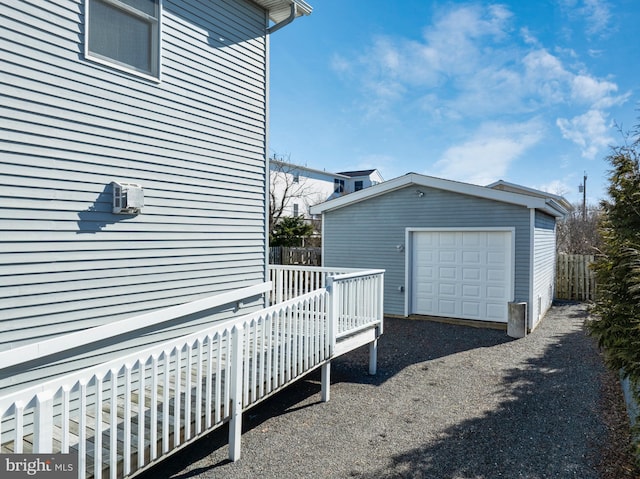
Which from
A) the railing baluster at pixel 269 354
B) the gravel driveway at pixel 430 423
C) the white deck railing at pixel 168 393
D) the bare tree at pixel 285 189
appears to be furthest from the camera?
the bare tree at pixel 285 189

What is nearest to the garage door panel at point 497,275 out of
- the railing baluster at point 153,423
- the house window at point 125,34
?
the house window at point 125,34

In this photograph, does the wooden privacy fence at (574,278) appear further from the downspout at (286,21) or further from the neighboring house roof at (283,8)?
the downspout at (286,21)

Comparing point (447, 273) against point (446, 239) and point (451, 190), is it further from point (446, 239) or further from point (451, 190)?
point (451, 190)

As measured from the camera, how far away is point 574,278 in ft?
42.5

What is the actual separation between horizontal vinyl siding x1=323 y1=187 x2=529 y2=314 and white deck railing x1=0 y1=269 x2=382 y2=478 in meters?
4.67

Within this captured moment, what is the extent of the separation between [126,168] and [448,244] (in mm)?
7660

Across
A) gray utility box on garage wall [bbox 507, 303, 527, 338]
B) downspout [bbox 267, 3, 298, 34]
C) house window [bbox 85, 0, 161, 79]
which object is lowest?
gray utility box on garage wall [bbox 507, 303, 527, 338]

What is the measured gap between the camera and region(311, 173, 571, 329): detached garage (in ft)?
29.0

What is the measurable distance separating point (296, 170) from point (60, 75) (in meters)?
21.2

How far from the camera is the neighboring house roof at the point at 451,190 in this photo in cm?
867

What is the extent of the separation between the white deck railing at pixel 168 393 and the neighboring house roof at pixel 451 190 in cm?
477

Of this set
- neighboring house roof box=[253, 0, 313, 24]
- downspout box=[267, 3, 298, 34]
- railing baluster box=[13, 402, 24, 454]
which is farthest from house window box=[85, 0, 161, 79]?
railing baluster box=[13, 402, 24, 454]

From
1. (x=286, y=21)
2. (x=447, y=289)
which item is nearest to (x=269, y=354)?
(x=286, y=21)

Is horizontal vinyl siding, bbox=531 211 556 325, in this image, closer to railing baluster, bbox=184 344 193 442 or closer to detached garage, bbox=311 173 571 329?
detached garage, bbox=311 173 571 329
